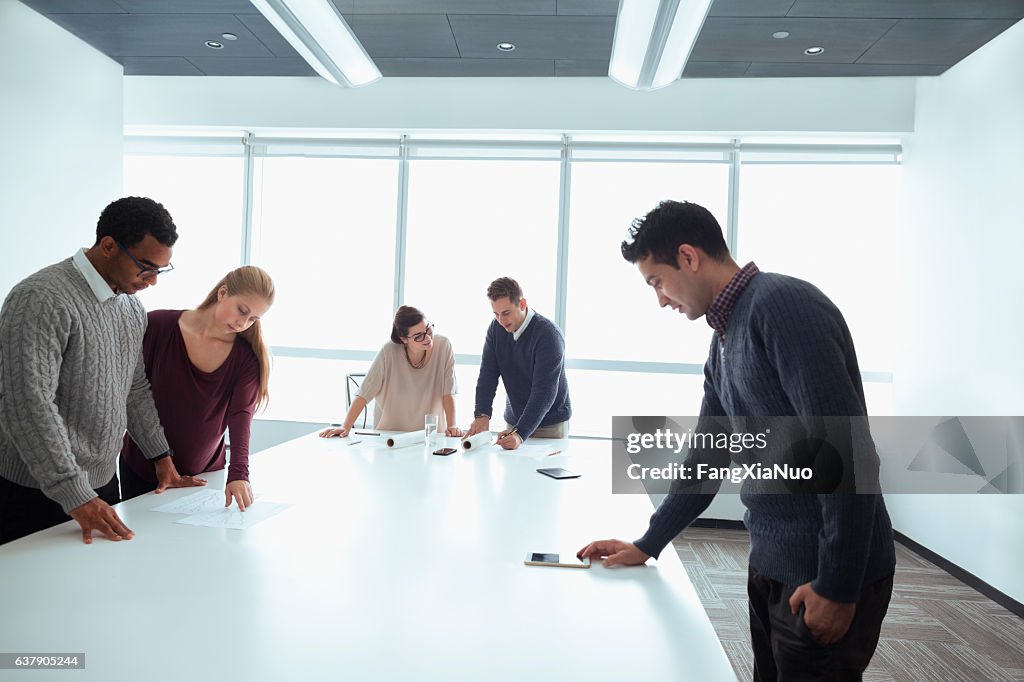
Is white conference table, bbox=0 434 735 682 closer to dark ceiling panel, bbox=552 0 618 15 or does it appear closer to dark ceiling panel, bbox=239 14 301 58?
dark ceiling panel, bbox=552 0 618 15

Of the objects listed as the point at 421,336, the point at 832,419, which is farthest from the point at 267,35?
the point at 832,419

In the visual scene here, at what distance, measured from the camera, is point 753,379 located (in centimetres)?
131

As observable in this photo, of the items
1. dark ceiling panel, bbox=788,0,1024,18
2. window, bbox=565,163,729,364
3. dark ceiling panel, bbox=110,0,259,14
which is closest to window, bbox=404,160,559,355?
window, bbox=565,163,729,364

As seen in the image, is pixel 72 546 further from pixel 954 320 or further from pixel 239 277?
pixel 954 320

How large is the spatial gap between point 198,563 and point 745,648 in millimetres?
2438

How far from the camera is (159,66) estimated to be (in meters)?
4.50

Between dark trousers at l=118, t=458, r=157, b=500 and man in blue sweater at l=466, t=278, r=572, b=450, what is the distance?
4.76 ft

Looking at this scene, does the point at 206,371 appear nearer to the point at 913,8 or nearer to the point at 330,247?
the point at 330,247

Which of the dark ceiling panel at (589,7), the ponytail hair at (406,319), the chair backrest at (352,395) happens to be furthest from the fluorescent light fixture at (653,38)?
the chair backrest at (352,395)

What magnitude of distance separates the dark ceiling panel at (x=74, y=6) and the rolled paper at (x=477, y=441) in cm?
300

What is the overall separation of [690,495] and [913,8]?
3116mm

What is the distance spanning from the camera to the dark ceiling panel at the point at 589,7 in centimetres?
340

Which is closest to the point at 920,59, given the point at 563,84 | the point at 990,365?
the point at 990,365

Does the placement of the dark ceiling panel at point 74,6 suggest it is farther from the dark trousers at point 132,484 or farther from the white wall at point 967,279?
the white wall at point 967,279
